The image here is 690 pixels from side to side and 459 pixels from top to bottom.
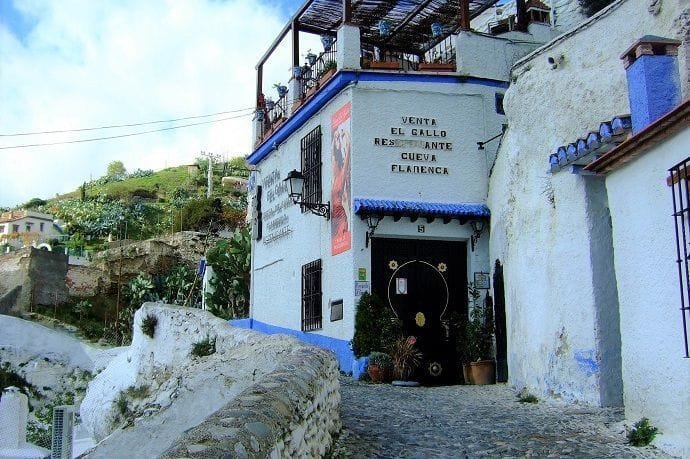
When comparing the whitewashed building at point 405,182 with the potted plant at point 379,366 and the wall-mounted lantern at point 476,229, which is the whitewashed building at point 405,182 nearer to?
the wall-mounted lantern at point 476,229

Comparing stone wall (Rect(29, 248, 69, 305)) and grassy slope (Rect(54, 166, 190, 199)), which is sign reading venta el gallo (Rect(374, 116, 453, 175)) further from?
grassy slope (Rect(54, 166, 190, 199))

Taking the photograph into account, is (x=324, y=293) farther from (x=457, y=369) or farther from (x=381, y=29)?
(x=381, y=29)

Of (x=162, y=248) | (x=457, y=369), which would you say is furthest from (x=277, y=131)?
(x=162, y=248)

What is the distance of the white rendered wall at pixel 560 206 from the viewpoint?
8484 mm

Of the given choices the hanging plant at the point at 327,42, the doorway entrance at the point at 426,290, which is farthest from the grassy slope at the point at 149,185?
the doorway entrance at the point at 426,290

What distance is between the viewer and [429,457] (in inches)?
253

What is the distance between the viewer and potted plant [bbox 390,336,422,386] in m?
12.1

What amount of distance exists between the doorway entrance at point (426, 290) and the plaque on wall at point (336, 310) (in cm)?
78

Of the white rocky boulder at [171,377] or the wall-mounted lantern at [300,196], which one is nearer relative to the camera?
the white rocky boulder at [171,377]

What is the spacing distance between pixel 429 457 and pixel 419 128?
7902 millimetres

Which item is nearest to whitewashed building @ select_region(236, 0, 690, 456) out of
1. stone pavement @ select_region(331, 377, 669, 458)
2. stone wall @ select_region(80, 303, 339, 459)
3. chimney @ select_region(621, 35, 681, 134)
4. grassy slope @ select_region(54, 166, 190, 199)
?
chimney @ select_region(621, 35, 681, 134)

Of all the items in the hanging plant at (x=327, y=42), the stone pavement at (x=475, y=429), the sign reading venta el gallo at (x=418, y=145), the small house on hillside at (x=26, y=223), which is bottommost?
the stone pavement at (x=475, y=429)

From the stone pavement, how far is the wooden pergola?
29.2ft

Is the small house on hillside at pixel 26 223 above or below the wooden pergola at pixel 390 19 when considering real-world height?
above
